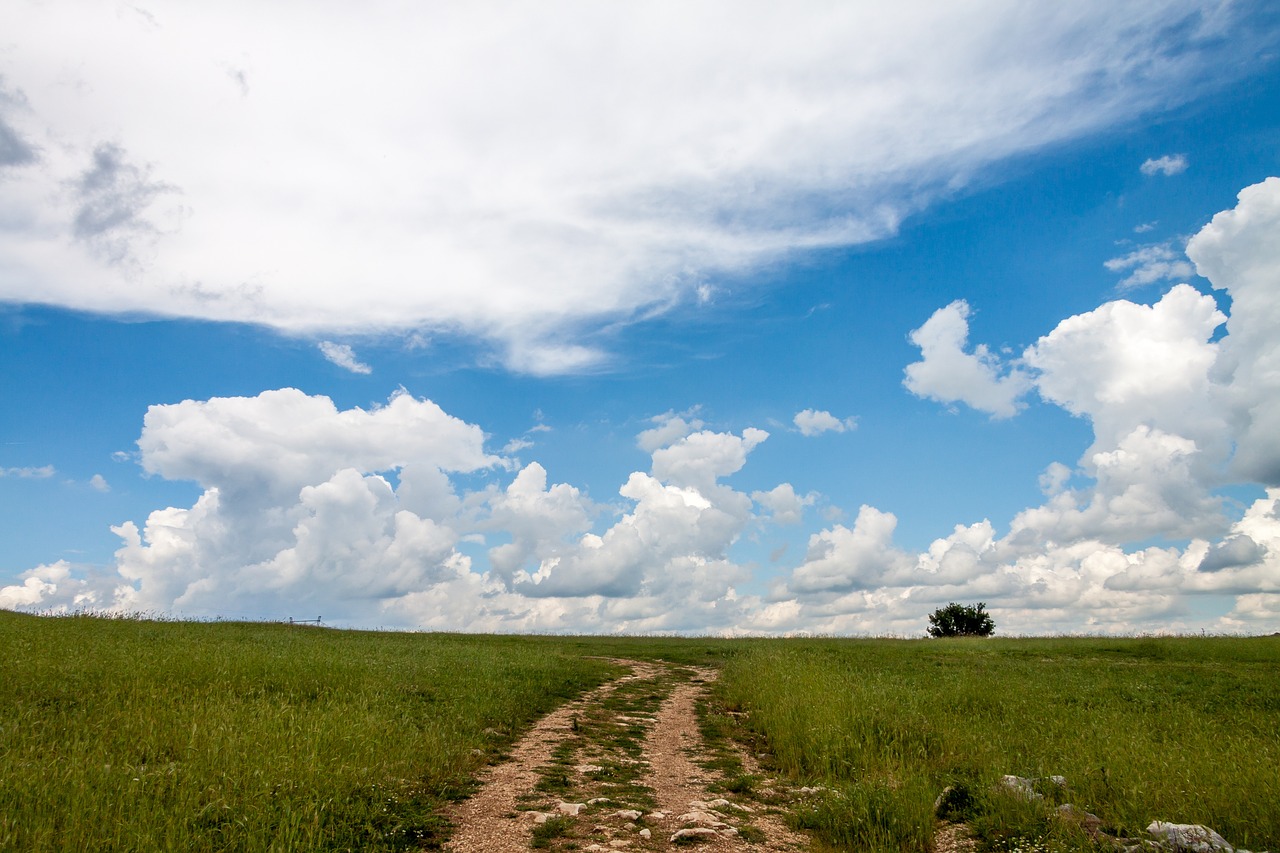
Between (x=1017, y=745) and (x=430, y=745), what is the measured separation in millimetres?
11956

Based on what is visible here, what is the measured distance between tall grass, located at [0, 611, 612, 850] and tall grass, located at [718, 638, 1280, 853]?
667 centimetres

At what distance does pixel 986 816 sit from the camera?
9891 millimetres

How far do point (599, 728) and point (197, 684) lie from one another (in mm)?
9852

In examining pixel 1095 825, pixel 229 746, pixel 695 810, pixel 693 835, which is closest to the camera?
pixel 1095 825

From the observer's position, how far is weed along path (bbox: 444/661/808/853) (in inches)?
368

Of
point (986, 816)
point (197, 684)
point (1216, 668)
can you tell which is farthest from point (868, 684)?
point (1216, 668)

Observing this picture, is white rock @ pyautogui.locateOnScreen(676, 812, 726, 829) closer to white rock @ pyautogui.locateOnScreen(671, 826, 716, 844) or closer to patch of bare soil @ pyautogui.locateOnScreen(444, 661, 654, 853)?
white rock @ pyautogui.locateOnScreen(671, 826, 716, 844)

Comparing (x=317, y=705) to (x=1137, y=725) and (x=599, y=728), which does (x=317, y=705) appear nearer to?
(x=599, y=728)

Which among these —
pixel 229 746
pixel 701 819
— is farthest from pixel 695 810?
pixel 229 746

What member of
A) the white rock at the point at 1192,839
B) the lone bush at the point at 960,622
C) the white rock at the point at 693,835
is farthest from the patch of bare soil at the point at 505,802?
the lone bush at the point at 960,622

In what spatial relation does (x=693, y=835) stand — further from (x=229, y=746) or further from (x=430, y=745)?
(x=229, y=746)

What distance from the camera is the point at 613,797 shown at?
11445mm

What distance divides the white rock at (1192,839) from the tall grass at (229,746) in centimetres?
910

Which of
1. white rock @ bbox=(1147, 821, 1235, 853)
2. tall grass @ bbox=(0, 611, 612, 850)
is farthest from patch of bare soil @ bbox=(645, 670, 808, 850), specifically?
white rock @ bbox=(1147, 821, 1235, 853)
